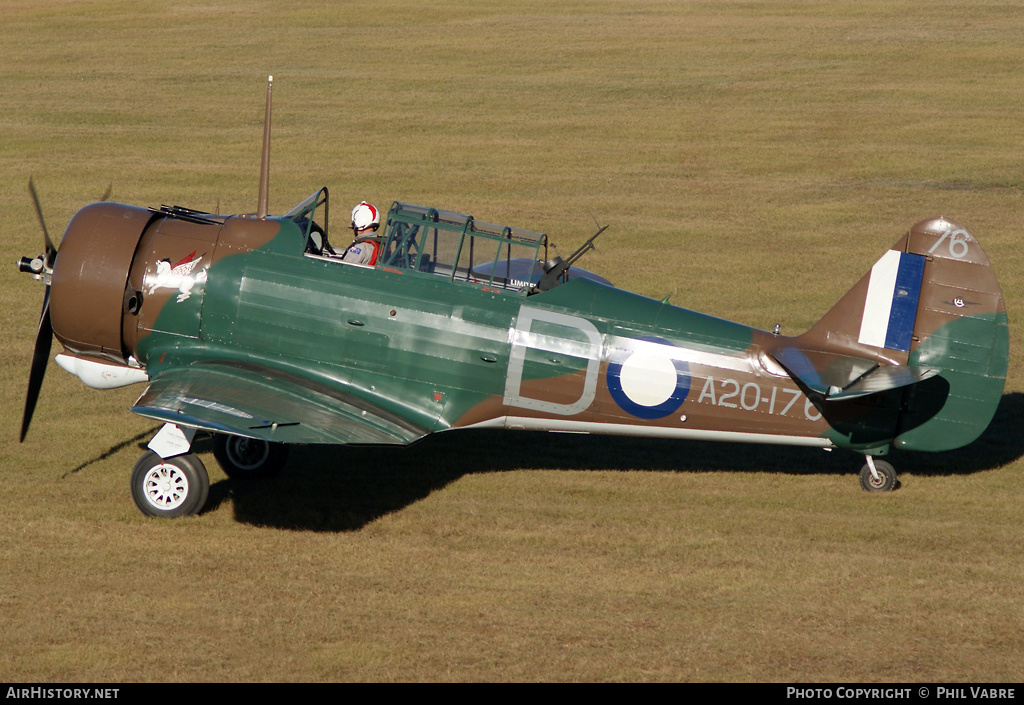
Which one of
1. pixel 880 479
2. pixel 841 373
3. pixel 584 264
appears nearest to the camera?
pixel 841 373

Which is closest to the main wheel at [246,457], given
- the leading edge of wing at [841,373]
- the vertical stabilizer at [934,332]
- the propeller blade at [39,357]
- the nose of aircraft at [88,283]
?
the nose of aircraft at [88,283]

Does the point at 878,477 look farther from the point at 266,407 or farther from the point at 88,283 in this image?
the point at 88,283

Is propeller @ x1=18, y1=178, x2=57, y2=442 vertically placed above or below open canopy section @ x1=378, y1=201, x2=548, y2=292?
below

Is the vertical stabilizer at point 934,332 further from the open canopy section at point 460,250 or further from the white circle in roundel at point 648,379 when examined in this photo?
the open canopy section at point 460,250

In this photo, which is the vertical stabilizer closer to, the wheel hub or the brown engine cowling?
the wheel hub

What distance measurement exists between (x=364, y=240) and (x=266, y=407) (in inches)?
81.5

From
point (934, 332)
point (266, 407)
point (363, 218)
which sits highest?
point (363, 218)

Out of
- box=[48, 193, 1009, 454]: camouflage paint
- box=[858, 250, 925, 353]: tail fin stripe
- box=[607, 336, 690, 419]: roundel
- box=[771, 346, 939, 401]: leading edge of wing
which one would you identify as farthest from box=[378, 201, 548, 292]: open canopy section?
box=[858, 250, 925, 353]: tail fin stripe

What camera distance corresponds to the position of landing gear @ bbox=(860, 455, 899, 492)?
9617mm

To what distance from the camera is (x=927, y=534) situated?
29.3ft

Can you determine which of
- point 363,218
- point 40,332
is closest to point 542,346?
point 363,218

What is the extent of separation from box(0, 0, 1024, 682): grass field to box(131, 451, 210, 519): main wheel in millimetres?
174

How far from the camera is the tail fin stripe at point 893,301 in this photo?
9133 mm

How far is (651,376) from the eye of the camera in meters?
9.09
